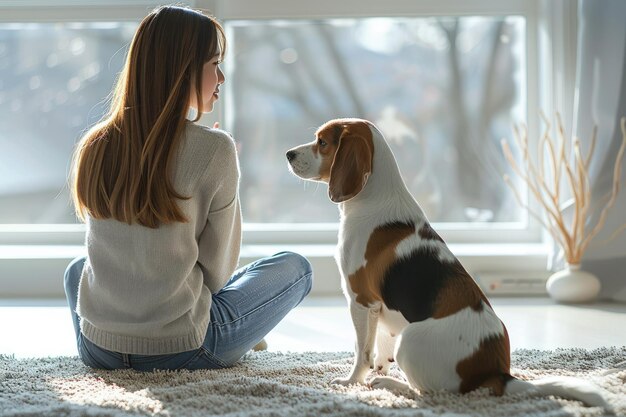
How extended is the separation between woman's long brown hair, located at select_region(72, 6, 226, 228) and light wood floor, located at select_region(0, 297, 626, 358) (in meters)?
0.90

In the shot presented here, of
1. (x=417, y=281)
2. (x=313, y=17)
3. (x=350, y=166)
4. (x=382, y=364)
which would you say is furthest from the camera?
(x=313, y=17)

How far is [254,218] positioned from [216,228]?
223 centimetres

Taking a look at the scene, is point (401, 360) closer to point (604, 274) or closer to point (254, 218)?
point (604, 274)

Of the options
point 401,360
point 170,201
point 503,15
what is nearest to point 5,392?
point 170,201

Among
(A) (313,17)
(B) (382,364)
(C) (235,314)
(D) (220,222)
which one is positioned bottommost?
(B) (382,364)

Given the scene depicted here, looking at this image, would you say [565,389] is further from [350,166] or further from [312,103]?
[312,103]

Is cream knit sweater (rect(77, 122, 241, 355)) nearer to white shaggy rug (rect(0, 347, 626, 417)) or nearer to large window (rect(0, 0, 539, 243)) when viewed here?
white shaggy rug (rect(0, 347, 626, 417))

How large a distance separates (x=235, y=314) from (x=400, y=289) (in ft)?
1.67

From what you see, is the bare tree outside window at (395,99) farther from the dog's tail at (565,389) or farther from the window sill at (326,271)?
the dog's tail at (565,389)

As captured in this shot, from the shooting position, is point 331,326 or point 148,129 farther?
point 331,326

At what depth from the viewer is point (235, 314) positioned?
2.25 meters

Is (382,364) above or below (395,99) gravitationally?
below

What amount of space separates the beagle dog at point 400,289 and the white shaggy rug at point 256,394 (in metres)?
0.05

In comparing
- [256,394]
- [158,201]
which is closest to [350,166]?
[158,201]
